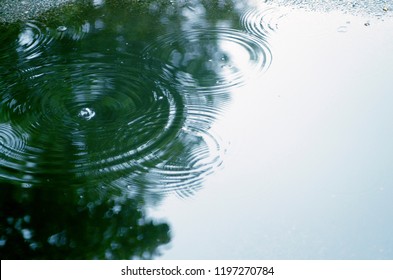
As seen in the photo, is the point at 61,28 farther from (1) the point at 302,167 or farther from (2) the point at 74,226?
(1) the point at 302,167

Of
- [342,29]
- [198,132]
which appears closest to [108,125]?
[198,132]

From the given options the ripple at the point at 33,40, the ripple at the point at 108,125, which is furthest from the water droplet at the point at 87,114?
the ripple at the point at 33,40

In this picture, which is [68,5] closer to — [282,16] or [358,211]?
[282,16]

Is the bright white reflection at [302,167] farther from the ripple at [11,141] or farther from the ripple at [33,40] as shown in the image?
the ripple at [33,40]

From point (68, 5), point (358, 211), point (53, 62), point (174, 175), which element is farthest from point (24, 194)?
point (68, 5)

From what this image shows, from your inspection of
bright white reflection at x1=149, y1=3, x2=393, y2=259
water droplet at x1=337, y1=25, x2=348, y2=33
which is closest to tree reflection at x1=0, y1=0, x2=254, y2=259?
bright white reflection at x1=149, y1=3, x2=393, y2=259

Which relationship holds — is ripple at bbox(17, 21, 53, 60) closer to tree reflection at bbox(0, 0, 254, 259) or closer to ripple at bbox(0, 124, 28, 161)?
tree reflection at bbox(0, 0, 254, 259)

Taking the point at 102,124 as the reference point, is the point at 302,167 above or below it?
below
